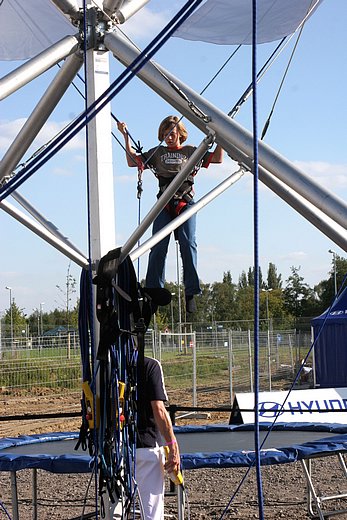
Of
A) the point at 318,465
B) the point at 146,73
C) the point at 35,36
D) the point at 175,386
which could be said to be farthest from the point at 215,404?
the point at 146,73

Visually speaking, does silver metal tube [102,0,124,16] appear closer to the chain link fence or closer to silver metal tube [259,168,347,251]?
silver metal tube [259,168,347,251]

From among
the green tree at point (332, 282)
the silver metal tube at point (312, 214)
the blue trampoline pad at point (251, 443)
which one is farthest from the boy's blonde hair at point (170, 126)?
the green tree at point (332, 282)

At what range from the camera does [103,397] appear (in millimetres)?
3535

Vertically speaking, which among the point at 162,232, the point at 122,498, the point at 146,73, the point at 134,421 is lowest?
the point at 122,498

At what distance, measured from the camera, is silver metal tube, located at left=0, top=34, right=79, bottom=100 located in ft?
10.2

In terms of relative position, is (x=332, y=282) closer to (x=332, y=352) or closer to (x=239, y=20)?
(x=332, y=352)

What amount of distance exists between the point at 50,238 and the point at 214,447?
2.19m

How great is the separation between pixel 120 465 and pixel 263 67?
6.41ft

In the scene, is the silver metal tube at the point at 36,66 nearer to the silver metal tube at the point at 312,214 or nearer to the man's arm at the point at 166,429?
the silver metal tube at the point at 312,214

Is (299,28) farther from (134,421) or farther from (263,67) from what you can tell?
(134,421)

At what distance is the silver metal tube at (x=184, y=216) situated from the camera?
402cm

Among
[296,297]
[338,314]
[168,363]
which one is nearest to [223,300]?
[296,297]

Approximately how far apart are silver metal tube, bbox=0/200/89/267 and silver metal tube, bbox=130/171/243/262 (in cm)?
26

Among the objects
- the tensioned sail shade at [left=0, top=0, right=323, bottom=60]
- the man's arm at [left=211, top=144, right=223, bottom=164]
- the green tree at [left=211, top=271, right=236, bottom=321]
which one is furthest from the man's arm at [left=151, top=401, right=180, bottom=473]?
the green tree at [left=211, top=271, right=236, bottom=321]
